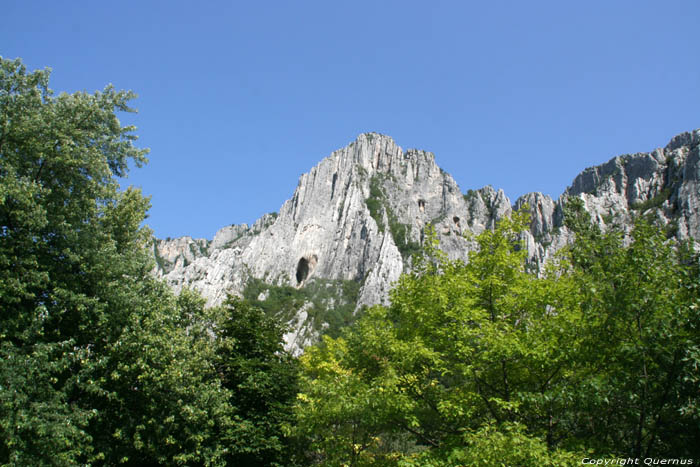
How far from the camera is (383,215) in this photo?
134m

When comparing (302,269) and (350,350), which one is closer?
(350,350)

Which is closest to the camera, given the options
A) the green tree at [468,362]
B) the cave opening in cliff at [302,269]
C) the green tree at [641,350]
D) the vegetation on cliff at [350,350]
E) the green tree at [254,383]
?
the green tree at [641,350]

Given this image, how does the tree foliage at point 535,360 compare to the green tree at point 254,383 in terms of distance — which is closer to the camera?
the tree foliage at point 535,360

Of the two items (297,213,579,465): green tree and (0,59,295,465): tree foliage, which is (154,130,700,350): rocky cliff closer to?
(0,59,295,465): tree foliage

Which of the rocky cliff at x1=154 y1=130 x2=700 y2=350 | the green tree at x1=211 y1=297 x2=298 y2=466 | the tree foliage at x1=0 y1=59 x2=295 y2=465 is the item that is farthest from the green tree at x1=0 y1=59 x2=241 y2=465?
the rocky cliff at x1=154 y1=130 x2=700 y2=350

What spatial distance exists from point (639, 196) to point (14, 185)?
12411 cm

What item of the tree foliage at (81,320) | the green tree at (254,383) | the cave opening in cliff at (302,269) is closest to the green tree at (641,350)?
the green tree at (254,383)

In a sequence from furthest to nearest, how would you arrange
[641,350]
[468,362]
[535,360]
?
[468,362] < [535,360] < [641,350]

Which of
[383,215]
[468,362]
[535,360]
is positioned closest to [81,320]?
[468,362]

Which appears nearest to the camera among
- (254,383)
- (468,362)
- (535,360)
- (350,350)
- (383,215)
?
(535,360)

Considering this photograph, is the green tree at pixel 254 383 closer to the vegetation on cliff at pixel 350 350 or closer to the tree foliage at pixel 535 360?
the vegetation on cliff at pixel 350 350

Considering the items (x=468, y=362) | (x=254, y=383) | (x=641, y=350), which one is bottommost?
(x=254, y=383)

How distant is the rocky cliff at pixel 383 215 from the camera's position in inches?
3809

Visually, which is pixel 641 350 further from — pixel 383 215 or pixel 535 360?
pixel 383 215
